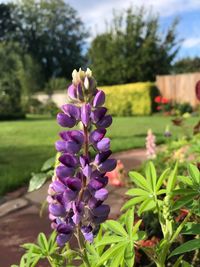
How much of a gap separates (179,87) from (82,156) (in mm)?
22142

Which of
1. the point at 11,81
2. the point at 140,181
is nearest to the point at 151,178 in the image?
the point at 140,181

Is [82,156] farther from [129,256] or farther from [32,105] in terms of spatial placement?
[32,105]

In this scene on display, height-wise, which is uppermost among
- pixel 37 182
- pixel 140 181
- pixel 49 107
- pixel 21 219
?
pixel 140 181

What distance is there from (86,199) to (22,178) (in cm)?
453

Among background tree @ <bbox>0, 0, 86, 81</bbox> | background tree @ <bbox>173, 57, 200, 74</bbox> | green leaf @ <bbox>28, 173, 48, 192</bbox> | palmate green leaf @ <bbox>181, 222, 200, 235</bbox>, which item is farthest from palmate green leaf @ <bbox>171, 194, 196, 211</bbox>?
background tree @ <bbox>0, 0, 86, 81</bbox>

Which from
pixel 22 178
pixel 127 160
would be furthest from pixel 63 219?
pixel 127 160

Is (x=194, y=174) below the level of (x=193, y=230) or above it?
above

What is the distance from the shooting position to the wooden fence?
22.4 m

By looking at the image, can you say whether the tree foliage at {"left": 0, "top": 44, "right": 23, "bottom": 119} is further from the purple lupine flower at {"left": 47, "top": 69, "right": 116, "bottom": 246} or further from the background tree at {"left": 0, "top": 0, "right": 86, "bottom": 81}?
the purple lupine flower at {"left": 47, "top": 69, "right": 116, "bottom": 246}

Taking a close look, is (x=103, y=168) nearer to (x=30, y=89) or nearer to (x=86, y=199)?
(x=86, y=199)

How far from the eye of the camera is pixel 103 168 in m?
1.22

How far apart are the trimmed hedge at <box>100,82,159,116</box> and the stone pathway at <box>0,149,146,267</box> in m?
17.6

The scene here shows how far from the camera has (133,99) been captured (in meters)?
23.0

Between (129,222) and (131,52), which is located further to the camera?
(131,52)
